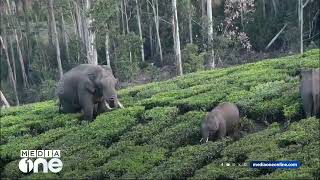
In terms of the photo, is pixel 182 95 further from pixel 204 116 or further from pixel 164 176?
pixel 164 176

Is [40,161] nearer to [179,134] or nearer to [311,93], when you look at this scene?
[179,134]

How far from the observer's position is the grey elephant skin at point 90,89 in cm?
1071

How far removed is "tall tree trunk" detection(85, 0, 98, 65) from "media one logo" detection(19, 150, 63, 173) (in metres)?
8.54

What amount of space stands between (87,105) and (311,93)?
13.3ft

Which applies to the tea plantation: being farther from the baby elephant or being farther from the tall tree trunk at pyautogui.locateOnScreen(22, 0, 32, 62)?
the tall tree trunk at pyautogui.locateOnScreen(22, 0, 32, 62)

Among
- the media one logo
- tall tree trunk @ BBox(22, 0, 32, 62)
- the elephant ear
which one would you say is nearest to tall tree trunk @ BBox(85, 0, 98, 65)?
the elephant ear

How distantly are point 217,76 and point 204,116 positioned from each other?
13.4ft

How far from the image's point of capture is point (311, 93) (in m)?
9.09

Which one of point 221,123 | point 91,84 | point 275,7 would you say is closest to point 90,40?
point 91,84

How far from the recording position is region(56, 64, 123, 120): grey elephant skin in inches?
422

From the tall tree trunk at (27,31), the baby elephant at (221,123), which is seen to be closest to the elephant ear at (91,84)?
the baby elephant at (221,123)

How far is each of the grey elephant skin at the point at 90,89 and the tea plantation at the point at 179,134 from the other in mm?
286

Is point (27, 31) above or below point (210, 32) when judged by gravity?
below

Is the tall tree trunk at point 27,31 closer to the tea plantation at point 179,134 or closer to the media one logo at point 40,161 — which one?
Result: the tea plantation at point 179,134
